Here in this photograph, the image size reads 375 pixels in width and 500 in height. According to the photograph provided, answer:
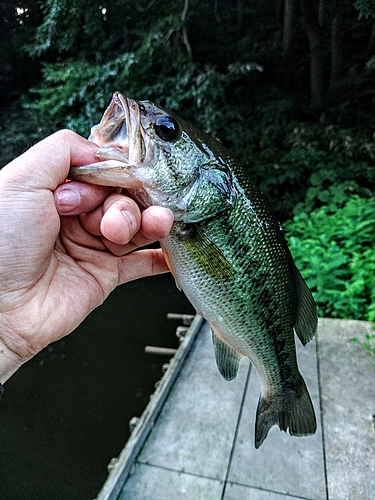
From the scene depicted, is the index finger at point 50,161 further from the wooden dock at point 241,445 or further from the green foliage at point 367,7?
the green foliage at point 367,7

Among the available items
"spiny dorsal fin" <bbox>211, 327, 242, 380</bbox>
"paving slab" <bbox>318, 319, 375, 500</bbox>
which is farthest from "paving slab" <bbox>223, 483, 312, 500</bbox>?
"spiny dorsal fin" <bbox>211, 327, 242, 380</bbox>

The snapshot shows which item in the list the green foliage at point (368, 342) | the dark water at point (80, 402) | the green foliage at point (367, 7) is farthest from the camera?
the green foliage at point (367, 7)

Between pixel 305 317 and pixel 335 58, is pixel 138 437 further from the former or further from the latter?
pixel 335 58

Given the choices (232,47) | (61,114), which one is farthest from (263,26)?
(61,114)

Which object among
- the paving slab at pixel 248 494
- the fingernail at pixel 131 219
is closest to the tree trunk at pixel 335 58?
the paving slab at pixel 248 494

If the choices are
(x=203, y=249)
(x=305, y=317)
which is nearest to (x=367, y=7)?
(x=305, y=317)

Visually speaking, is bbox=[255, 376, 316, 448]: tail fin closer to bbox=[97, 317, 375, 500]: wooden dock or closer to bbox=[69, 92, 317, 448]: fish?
bbox=[69, 92, 317, 448]: fish

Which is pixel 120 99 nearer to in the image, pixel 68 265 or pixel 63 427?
Result: pixel 68 265
